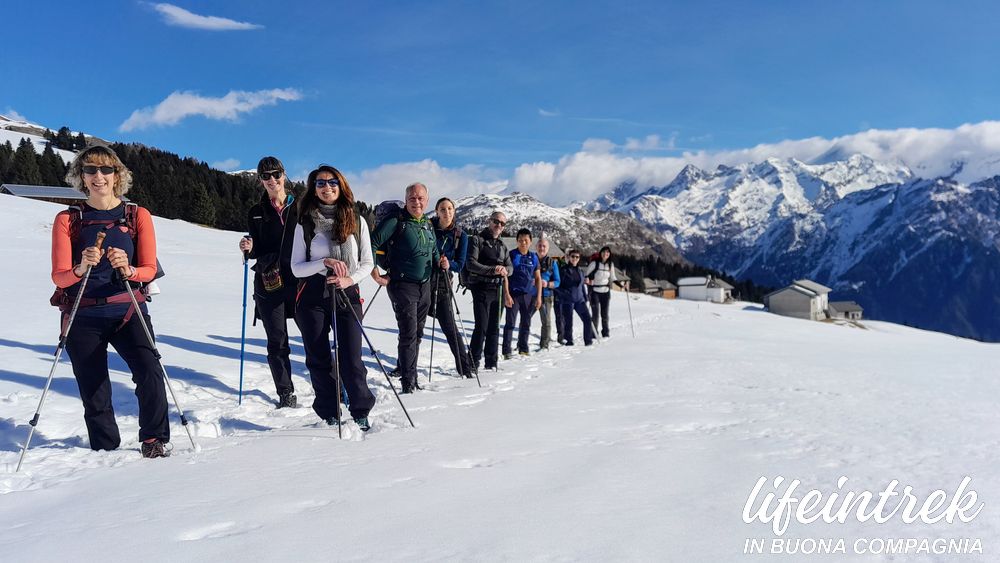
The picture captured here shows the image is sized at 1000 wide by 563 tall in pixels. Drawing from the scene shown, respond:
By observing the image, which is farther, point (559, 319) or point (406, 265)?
point (559, 319)

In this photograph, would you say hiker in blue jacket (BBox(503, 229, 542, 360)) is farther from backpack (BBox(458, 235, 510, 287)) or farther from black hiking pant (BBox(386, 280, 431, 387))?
black hiking pant (BBox(386, 280, 431, 387))

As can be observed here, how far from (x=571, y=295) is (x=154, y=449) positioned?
10.1 m

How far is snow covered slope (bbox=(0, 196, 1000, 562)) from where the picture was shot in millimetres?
2592

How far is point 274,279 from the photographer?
263 inches

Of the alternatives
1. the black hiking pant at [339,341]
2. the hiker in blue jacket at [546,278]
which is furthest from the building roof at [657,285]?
the black hiking pant at [339,341]

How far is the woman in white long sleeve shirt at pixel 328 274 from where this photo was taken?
17.7ft

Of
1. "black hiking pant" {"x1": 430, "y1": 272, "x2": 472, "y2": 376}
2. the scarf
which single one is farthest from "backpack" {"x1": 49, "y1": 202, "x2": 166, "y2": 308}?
"black hiking pant" {"x1": 430, "y1": 272, "x2": 472, "y2": 376}

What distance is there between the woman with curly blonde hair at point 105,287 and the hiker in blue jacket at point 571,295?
9.93 meters

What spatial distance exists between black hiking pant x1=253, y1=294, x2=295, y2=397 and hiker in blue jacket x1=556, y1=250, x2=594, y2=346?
7860 millimetres

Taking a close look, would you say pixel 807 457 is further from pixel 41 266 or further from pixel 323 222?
pixel 41 266

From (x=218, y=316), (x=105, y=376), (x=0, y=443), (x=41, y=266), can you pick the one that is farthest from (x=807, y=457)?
(x=41, y=266)

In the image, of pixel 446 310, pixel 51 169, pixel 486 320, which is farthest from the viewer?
pixel 51 169

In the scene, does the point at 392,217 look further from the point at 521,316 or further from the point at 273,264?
the point at 521,316

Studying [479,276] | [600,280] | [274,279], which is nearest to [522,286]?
[479,276]
